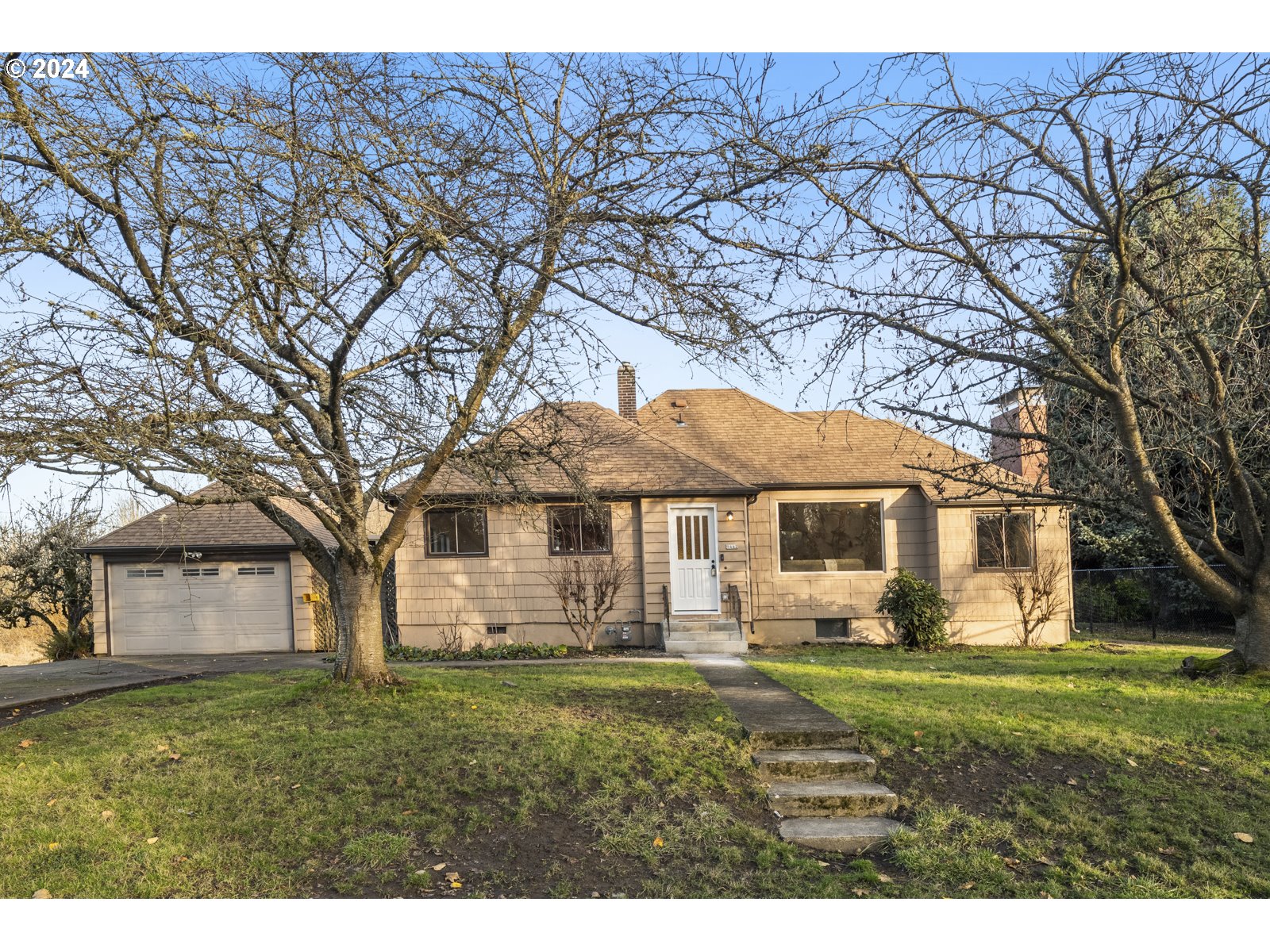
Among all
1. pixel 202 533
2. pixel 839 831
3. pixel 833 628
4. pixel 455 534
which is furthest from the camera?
pixel 202 533

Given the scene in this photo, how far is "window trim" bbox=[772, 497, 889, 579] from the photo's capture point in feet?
58.2

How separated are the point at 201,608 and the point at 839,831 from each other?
16.1 metres

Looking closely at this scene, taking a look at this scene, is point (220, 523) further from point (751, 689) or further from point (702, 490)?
point (751, 689)

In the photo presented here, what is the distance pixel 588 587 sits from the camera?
1652 centimetres

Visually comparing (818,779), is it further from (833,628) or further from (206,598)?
(206,598)

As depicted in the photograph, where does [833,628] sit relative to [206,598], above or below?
below

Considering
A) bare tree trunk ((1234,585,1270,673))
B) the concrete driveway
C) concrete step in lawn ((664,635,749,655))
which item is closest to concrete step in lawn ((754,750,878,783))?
bare tree trunk ((1234,585,1270,673))

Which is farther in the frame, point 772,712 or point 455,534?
point 455,534

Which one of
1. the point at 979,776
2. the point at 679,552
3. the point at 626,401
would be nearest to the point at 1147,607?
the point at 679,552

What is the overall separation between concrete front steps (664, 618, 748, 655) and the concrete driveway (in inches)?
221

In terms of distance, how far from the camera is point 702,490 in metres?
16.5

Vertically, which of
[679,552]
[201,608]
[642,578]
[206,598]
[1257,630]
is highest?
[679,552]

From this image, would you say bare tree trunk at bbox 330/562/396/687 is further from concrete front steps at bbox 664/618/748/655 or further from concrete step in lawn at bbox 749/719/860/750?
concrete front steps at bbox 664/618/748/655

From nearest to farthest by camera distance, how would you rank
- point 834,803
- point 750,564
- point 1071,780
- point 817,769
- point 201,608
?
1. point 834,803
2. point 1071,780
3. point 817,769
4. point 750,564
5. point 201,608
